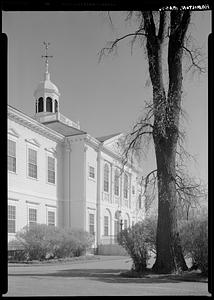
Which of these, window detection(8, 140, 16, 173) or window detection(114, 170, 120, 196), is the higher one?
window detection(8, 140, 16, 173)

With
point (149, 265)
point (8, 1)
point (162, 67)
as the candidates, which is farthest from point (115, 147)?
point (8, 1)

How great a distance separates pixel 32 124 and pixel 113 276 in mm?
1773

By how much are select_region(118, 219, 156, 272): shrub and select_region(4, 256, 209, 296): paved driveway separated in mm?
218

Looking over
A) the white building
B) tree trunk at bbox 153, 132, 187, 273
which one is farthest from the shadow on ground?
the white building

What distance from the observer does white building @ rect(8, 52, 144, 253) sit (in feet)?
15.4

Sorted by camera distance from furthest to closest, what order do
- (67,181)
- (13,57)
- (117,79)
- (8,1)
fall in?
1. (67,181)
2. (117,79)
3. (13,57)
4. (8,1)

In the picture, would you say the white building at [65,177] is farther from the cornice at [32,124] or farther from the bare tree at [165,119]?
the bare tree at [165,119]

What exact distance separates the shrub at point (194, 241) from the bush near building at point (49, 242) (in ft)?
3.22

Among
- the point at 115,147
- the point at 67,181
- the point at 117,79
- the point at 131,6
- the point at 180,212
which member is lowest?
the point at 180,212

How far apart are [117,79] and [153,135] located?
0.67 meters

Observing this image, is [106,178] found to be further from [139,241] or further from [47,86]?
[47,86]

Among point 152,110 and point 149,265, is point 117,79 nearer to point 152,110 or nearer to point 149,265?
point 152,110

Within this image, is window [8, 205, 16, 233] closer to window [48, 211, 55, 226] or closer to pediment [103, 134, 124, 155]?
window [48, 211, 55, 226]
